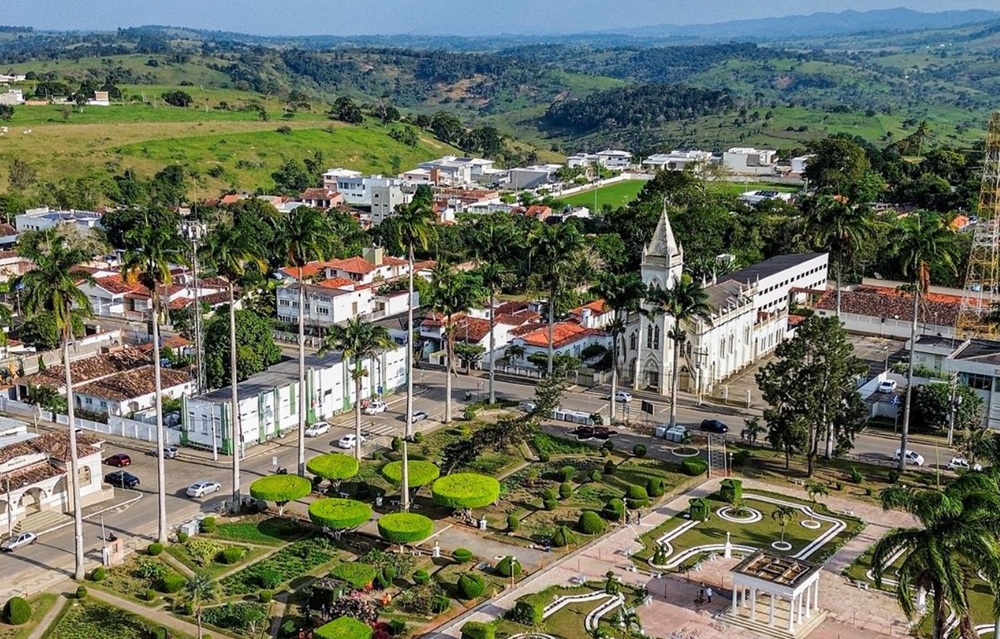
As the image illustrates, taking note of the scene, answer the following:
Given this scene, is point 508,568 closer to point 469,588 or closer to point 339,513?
point 469,588

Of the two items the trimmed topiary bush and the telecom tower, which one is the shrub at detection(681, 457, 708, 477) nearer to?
the trimmed topiary bush

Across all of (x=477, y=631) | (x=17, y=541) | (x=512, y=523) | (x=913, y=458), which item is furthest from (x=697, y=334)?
(x=17, y=541)

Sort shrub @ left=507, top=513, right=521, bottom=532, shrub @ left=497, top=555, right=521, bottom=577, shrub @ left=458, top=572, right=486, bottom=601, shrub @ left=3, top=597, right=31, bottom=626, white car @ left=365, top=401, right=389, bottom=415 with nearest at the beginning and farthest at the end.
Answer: shrub @ left=3, top=597, right=31, bottom=626 < shrub @ left=458, top=572, right=486, bottom=601 < shrub @ left=497, top=555, right=521, bottom=577 < shrub @ left=507, top=513, right=521, bottom=532 < white car @ left=365, top=401, right=389, bottom=415

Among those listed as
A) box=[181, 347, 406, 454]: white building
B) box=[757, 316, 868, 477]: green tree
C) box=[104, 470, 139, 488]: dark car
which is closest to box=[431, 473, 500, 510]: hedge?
box=[181, 347, 406, 454]: white building

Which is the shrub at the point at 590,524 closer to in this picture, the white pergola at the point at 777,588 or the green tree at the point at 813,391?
the white pergola at the point at 777,588

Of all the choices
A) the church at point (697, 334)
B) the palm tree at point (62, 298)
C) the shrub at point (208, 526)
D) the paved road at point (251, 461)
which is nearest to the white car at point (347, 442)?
the paved road at point (251, 461)
